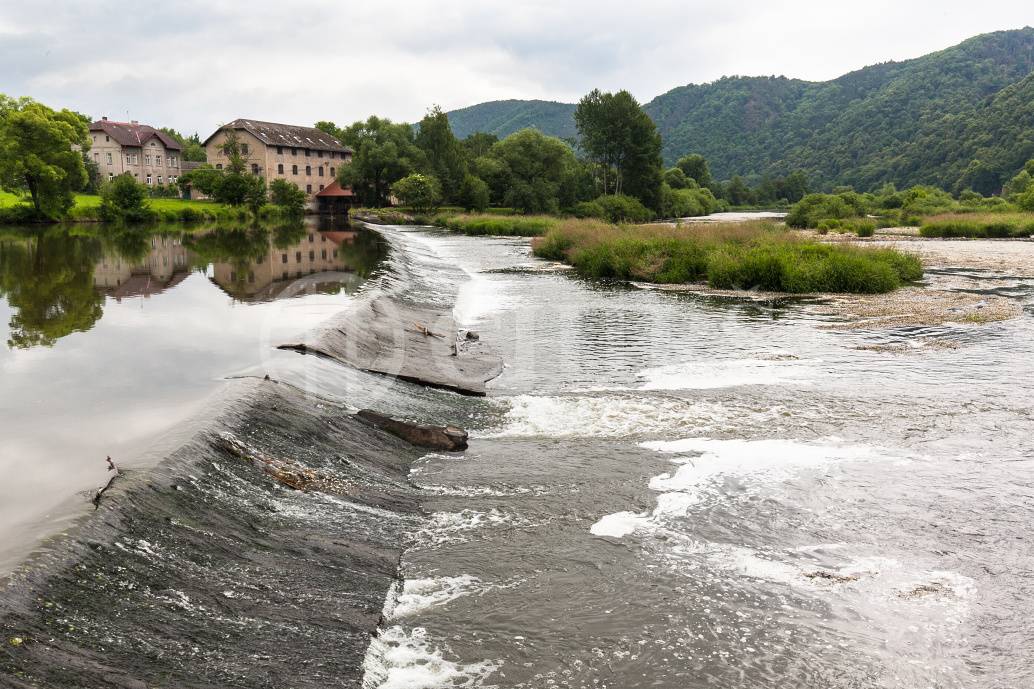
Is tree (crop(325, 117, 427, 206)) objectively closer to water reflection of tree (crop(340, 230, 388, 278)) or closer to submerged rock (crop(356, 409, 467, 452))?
water reflection of tree (crop(340, 230, 388, 278))

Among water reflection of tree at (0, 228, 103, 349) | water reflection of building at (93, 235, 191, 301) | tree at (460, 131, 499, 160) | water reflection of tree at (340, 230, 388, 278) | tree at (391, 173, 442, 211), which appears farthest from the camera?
tree at (460, 131, 499, 160)

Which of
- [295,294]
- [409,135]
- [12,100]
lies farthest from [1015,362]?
[409,135]

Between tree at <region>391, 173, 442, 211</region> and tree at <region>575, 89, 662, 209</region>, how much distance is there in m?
21.0

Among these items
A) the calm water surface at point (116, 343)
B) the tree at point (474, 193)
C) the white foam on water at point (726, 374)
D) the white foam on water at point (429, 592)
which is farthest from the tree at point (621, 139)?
the white foam on water at point (429, 592)

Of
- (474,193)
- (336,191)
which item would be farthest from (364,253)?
(336,191)

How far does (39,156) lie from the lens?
63594mm

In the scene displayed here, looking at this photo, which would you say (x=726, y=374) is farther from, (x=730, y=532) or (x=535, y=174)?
(x=535, y=174)

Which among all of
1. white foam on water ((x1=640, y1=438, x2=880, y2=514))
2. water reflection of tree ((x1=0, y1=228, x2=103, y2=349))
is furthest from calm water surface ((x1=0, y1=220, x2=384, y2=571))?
white foam on water ((x1=640, y1=438, x2=880, y2=514))

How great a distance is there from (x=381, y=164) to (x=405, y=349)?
94.2 metres

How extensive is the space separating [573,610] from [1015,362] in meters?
15.0

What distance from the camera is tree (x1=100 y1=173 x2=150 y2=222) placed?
73375 mm

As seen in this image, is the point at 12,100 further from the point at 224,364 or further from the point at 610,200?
the point at 224,364

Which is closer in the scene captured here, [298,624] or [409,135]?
[298,624]

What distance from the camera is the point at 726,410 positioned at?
14062mm
